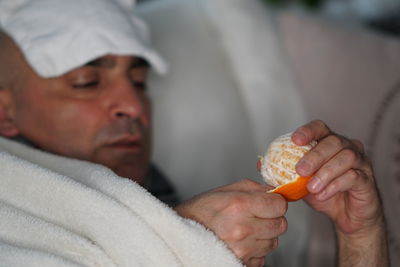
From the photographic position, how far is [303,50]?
1664mm

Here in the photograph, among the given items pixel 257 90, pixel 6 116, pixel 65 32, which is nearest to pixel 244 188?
pixel 65 32

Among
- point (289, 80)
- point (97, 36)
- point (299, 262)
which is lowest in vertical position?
point (299, 262)

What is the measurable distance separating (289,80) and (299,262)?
475mm

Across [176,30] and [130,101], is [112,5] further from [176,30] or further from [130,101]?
[176,30]

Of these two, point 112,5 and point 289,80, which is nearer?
point 112,5

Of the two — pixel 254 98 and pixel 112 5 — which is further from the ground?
pixel 112 5

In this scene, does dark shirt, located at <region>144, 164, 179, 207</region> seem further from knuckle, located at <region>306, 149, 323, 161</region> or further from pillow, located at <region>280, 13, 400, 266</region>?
knuckle, located at <region>306, 149, 323, 161</region>

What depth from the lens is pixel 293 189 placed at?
85 centimetres

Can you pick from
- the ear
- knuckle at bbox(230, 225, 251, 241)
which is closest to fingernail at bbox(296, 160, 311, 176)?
knuckle at bbox(230, 225, 251, 241)

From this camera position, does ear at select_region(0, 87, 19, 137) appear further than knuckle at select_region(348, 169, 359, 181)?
Yes

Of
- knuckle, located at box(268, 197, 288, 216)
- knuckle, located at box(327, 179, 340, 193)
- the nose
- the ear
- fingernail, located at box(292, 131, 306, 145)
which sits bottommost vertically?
the ear

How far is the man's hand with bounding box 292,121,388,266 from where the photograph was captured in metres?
0.86

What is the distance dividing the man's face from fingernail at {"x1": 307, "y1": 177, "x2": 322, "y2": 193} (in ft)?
1.60

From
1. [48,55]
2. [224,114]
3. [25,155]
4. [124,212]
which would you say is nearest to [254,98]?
[224,114]
